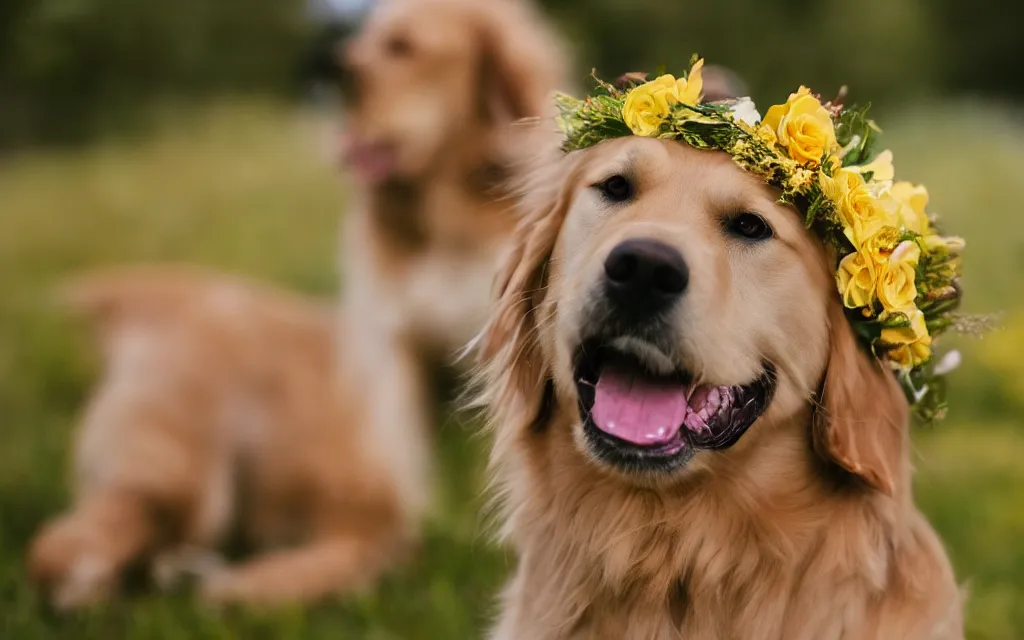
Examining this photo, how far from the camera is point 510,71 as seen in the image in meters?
4.36

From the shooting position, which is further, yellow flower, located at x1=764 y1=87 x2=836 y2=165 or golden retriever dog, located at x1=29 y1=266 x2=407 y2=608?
golden retriever dog, located at x1=29 y1=266 x2=407 y2=608

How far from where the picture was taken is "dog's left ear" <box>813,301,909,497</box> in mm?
2162

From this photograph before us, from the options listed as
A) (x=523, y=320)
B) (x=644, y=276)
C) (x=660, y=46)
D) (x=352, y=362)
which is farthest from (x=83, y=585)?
(x=660, y=46)

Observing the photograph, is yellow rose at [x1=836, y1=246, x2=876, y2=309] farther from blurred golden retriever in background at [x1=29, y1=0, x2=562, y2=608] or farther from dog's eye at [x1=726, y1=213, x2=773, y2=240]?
blurred golden retriever in background at [x1=29, y1=0, x2=562, y2=608]

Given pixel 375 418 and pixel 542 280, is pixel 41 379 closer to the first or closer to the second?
pixel 375 418

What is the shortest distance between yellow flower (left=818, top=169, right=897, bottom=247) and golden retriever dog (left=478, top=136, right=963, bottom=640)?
0.09m

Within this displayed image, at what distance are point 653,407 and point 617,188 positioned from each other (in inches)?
18.5

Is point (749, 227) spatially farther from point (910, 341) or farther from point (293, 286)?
point (293, 286)

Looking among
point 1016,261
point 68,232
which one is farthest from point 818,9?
point 68,232

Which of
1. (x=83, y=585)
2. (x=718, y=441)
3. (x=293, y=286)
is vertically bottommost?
(x=83, y=585)

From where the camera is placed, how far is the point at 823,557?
218cm

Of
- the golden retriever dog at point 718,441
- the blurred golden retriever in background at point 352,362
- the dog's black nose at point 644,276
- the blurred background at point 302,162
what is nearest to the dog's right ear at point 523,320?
the golden retriever dog at point 718,441

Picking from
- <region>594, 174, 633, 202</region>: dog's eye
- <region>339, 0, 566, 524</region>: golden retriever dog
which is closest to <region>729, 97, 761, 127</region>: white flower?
<region>594, 174, 633, 202</region>: dog's eye

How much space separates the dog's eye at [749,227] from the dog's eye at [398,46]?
249cm
